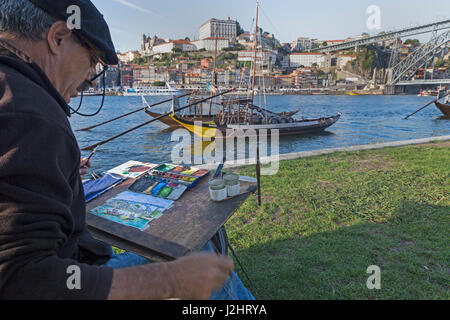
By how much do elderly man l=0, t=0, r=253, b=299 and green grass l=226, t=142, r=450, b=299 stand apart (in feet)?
5.43

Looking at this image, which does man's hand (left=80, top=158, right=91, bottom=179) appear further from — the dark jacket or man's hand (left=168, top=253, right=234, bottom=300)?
man's hand (left=168, top=253, right=234, bottom=300)

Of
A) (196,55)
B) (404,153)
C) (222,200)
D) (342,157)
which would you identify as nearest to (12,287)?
(222,200)

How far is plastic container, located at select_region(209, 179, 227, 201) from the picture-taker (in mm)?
1805

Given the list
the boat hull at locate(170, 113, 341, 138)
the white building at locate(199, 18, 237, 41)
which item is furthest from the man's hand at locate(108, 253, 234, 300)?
the white building at locate(199, 18, 237, 41)

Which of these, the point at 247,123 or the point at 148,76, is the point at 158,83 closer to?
the point at 148,76

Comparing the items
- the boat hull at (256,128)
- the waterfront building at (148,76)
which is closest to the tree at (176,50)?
the waterfront building at (148,76)

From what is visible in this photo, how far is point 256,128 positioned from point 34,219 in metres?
18.8

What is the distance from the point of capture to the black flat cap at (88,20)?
0.96m

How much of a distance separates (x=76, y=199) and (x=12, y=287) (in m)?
0.41

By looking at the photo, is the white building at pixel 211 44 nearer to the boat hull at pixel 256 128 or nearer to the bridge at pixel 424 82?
the bridge at pixel 424 82

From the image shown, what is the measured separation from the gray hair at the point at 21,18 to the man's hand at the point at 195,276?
0.99m

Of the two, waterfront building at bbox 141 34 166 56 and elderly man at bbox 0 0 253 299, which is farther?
waterfront building at bbox 141 34 166 56

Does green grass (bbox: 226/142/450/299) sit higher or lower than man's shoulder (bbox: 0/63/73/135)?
lower
